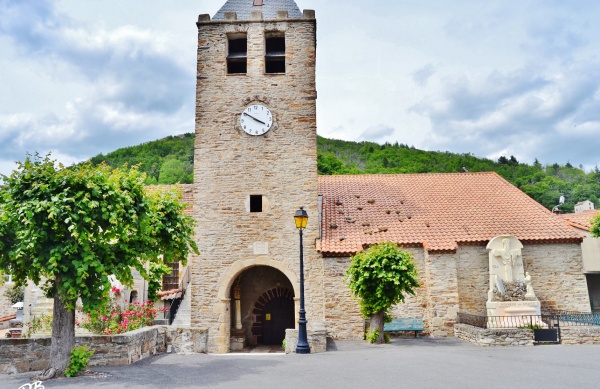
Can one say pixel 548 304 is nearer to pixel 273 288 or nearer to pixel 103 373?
pixel 273 288

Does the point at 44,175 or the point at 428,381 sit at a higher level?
the point at 44,175

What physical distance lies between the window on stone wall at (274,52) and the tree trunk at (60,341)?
12225 millimetres

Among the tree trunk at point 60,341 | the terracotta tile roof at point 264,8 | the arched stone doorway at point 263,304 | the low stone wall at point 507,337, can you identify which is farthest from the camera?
the terracotta tile roof at point 264,8

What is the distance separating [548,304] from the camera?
16.9 m

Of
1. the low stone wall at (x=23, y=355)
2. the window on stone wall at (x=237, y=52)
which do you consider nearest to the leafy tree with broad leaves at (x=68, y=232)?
the low stone wall at (x=23, y=355)

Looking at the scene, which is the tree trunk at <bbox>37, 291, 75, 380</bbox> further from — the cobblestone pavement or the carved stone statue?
the carved stone statue

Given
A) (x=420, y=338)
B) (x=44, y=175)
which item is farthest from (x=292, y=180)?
(x=44, y=175)

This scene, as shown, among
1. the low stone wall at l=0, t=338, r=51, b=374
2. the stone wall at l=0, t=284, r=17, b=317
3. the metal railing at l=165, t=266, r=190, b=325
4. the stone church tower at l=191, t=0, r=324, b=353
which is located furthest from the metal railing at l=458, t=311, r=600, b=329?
the stone wall at l=0, t=284, r=17, b=317

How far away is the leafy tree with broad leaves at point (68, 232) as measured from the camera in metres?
8.41

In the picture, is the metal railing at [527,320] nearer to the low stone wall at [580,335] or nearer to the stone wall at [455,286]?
the stone wall at [455,286]

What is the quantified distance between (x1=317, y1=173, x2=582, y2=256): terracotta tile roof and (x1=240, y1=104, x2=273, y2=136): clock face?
4.05 meters

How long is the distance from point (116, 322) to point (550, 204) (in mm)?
43796

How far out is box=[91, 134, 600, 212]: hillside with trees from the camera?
150 feet

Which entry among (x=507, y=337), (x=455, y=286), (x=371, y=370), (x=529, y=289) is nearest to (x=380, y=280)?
(x=507, y=337)
